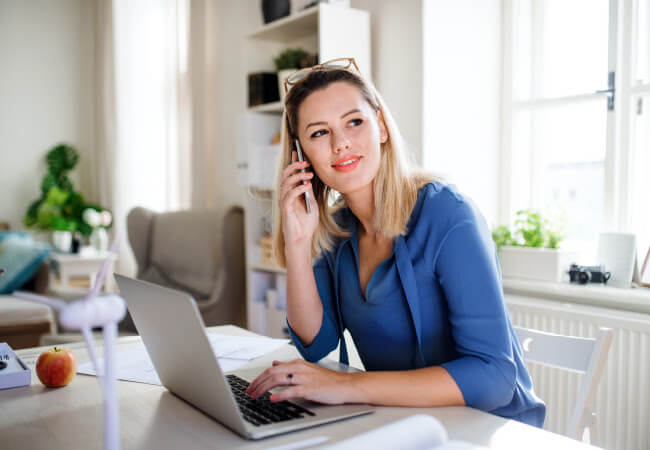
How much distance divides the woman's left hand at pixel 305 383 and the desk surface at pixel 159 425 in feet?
0.18

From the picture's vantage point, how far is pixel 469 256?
1.02m

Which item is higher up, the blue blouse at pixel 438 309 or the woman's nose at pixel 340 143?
the woman's nose at pixel 340 143

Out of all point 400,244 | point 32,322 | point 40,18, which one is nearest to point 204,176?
point 32,322

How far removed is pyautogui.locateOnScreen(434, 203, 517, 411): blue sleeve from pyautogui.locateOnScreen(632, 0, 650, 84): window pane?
4.84ft

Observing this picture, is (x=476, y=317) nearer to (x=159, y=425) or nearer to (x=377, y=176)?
(x=377, y=176)

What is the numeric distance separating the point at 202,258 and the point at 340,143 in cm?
215

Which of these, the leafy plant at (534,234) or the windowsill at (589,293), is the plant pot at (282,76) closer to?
the leafy plant at (534,234)

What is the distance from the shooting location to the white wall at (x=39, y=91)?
17.0 ft

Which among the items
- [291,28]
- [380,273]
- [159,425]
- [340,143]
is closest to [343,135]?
[340,143]

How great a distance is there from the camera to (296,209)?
1.31 meters

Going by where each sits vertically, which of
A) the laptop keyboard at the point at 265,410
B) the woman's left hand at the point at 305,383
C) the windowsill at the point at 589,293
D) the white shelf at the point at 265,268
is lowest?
the white shelf at the point at 265,268

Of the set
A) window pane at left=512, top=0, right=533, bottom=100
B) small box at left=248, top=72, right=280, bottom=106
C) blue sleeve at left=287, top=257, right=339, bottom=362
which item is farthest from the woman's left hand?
small box at left=248, top=72, right=280, bottom=106

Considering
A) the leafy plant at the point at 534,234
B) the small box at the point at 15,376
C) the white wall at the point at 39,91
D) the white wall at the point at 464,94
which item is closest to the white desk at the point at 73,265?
the white wall at the point at 39,91

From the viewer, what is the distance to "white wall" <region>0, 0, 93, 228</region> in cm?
517
